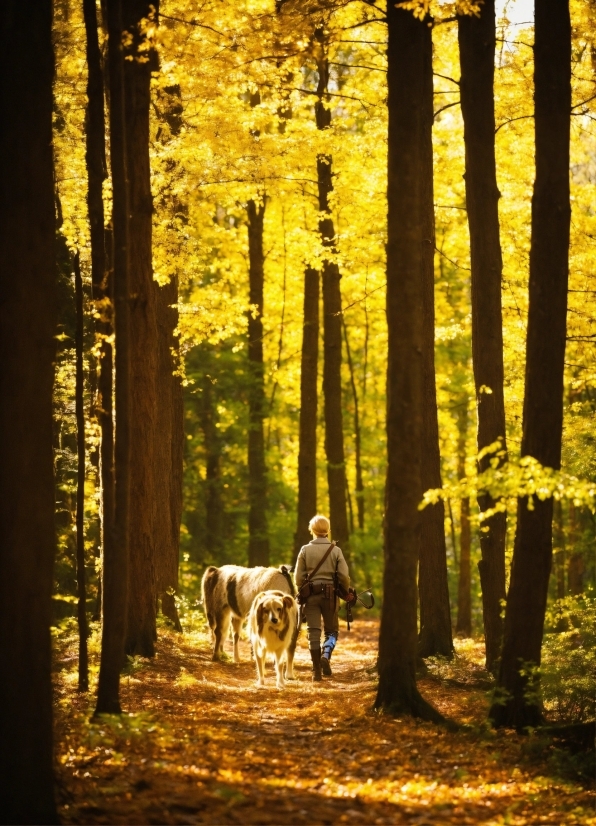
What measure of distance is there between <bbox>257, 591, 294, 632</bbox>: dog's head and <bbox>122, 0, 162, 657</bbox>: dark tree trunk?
1550 mm

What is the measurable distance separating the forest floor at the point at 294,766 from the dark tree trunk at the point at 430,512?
289 cm

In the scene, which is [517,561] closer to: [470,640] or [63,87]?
[63,87]

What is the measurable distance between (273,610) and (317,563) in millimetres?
1024

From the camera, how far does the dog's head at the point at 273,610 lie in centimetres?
1297

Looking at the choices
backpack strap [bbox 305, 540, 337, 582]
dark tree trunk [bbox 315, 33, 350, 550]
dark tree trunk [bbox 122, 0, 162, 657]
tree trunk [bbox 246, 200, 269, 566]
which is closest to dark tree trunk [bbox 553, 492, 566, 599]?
dark tree trunk [bbox 315, 33, 350, 550]

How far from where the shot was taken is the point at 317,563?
44.7ft

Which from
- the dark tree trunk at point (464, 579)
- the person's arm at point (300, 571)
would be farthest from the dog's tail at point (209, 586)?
the dark tree trunk at point (464, 579)

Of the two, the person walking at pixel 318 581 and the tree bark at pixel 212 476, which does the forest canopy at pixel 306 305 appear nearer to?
the person walking at pixel 318 581

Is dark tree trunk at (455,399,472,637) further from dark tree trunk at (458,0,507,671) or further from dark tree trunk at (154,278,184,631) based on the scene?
dark tree trunk at (458,0,507,671)

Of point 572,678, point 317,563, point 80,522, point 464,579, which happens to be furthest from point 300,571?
point 464,579

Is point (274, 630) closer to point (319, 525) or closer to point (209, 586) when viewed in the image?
point (319, 525)

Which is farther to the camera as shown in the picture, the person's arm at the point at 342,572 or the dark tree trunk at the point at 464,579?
the dark tree trunk at the point at 464,579

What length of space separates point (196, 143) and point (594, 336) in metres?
7.01

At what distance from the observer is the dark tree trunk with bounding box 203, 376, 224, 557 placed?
33.8 m
